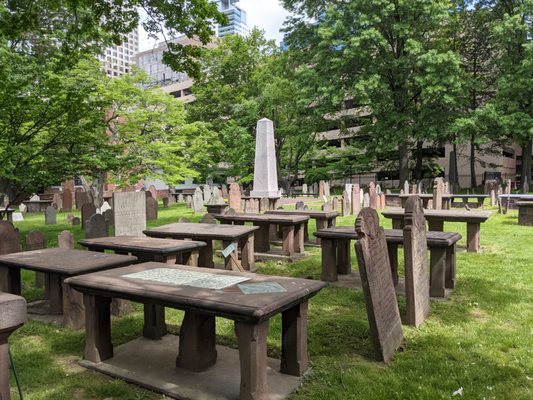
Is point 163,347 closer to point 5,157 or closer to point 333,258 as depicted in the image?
point 333,258

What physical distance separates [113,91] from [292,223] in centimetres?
1486

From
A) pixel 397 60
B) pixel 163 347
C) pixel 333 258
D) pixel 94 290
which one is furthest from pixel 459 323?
pixel 397 60

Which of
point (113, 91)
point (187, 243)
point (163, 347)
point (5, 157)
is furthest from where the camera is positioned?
point (113, 91)

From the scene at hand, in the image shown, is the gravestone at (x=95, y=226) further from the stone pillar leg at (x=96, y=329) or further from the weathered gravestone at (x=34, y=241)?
the stone pillar leg at (x=96, y=329)

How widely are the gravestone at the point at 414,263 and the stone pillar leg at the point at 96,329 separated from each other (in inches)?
133

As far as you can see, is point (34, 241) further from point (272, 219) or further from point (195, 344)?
point (195, 344)

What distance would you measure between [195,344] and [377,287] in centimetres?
184

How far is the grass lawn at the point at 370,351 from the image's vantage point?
3.62 metres

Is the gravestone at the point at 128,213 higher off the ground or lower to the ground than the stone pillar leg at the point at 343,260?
higher

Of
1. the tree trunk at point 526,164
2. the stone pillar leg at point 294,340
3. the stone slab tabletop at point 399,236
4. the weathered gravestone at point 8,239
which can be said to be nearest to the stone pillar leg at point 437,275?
the stone slab tabletop at point 399,236

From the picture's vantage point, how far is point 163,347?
15.1ft

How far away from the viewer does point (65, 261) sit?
5.41 m

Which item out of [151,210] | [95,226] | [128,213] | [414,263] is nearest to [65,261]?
[95,226]

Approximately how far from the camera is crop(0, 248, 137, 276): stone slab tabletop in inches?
196
